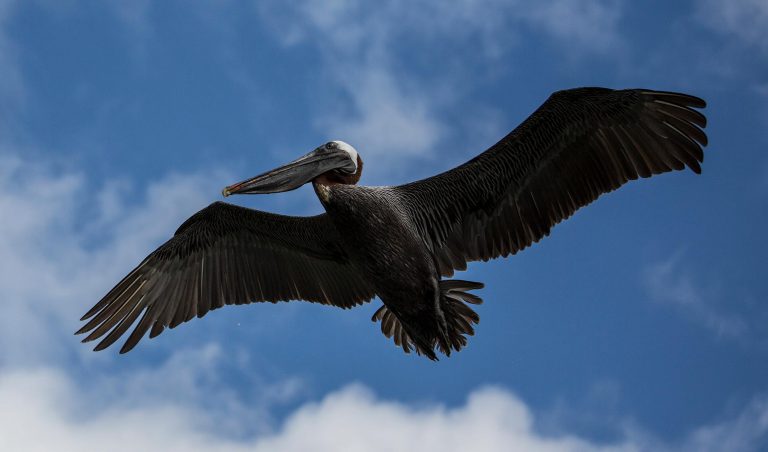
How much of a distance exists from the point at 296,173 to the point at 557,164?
2438mm

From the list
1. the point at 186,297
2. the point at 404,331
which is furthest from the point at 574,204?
the point at 186,297

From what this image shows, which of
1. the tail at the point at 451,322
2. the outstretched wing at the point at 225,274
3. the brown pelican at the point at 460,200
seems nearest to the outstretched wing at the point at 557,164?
the brown pelican at the point at 460,200

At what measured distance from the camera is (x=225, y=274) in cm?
1026

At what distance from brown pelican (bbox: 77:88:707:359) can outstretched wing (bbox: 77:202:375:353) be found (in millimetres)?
31

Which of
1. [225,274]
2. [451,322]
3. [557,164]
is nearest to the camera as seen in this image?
[451,322]

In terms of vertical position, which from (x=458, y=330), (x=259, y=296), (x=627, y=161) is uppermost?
(x=627, y=161)

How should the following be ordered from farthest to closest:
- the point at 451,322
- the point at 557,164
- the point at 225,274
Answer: the point at 225,274
the point at 557,164
the point at 451,322

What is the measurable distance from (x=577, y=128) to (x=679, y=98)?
37.9 inches

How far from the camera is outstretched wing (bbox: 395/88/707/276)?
9.13m

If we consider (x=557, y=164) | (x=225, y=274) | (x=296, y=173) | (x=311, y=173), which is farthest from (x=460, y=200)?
(x=225, y=274)

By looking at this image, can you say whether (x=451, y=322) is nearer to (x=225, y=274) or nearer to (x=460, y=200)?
(x=460, y=200)

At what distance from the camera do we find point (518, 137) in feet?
30.0

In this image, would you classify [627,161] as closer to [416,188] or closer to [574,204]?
[574,204]

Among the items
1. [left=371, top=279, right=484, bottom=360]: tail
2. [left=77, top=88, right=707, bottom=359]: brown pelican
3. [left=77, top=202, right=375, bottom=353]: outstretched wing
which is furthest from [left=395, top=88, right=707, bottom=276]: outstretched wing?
[left=77, top=202, right=375, bottom=353]: outstretched wing
